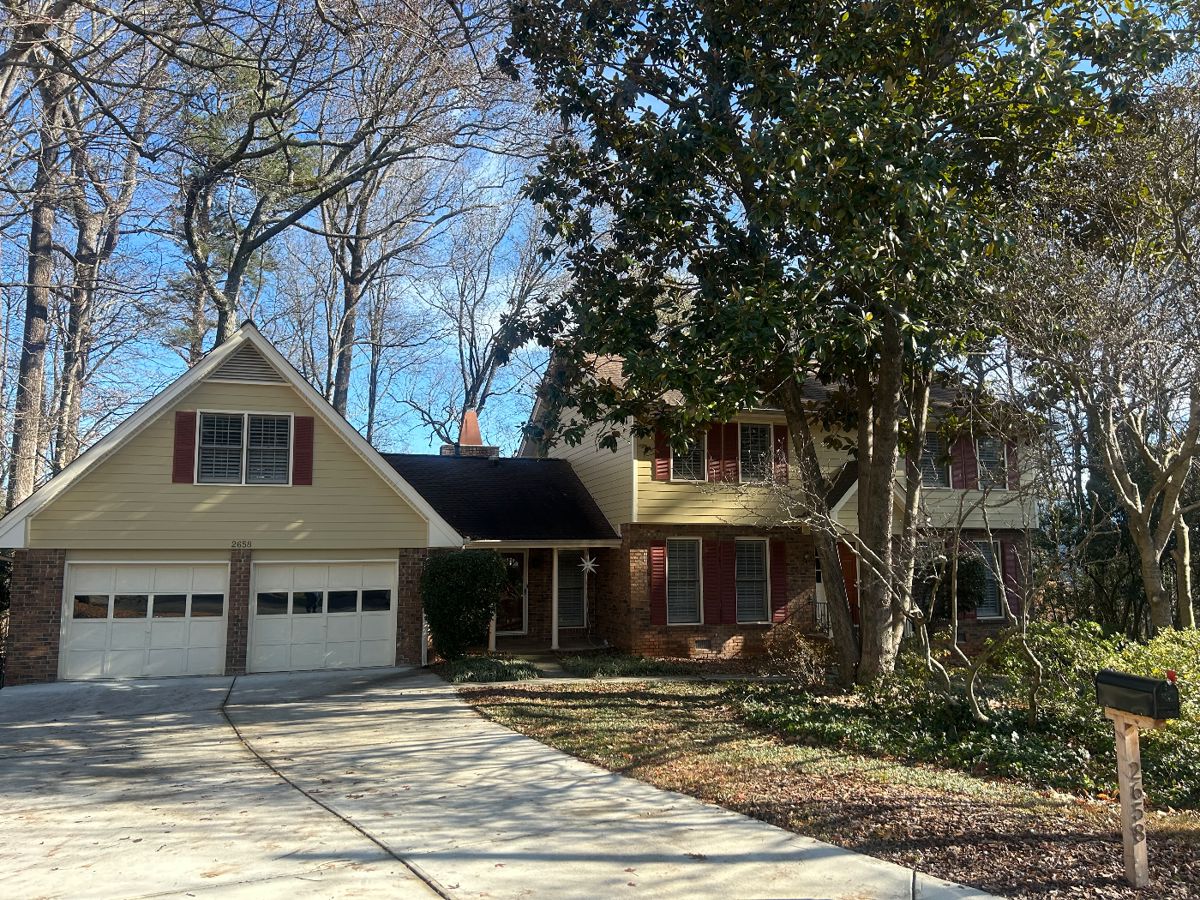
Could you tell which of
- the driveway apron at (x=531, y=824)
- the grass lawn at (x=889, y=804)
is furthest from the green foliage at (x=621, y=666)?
the driveway apron at (x=531, y=824)

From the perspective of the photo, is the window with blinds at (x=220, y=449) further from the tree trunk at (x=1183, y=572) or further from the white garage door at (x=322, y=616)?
the tree trunk at (x=1183, y=572)

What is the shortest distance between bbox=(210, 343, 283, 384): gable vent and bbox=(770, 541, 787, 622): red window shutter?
1060 centimetres

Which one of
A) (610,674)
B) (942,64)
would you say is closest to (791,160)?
(942,64)

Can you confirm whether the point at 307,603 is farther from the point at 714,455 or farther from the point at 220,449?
the point at 714,455

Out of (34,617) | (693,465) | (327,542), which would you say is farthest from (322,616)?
(693,465)

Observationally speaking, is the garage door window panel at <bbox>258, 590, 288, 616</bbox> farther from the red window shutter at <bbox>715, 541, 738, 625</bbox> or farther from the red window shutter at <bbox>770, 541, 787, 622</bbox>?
the red window shutter at <bbox>770, 541, 787, 622</bbox>

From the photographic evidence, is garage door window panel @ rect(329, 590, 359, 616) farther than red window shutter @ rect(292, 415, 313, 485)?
Yes

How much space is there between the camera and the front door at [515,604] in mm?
19203

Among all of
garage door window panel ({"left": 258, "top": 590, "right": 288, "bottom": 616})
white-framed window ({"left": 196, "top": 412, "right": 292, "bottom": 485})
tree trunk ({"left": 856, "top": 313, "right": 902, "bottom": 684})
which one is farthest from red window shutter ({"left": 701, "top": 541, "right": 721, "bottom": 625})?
white-framed window ({"left": 196, "top": 412, "right": 292, "bottom": 485})

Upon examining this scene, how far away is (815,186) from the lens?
31.6ft

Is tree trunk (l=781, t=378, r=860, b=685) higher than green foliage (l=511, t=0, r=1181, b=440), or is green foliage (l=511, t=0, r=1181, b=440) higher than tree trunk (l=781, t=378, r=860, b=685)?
green foliage (l=511, t=0, r=1181, b=440)

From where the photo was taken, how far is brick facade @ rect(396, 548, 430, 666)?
53.9 feet

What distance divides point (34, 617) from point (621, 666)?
9774 mm

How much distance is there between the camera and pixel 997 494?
20.8 metres
